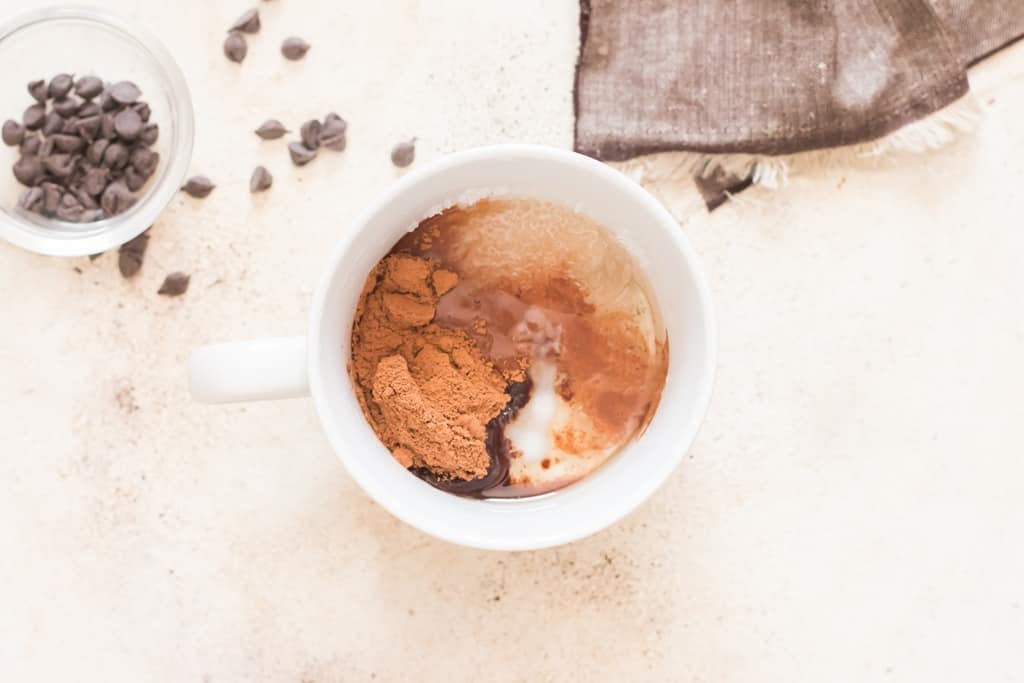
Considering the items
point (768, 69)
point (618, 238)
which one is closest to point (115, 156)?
point (618, 238)

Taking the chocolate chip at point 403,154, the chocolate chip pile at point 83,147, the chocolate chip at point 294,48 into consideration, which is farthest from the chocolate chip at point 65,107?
the chocolate chip at point 403,154

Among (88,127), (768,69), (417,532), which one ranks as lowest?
(417,532)

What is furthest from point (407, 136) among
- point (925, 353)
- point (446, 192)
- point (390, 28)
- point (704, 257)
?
point (925, 353)

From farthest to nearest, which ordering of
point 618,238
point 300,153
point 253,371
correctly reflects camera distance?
1. point 300,153
2. point 618,238
3. point 253,371

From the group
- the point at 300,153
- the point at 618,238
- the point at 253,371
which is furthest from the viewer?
the point at 300,153

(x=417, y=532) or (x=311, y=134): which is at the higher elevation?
(x=311, y=134)

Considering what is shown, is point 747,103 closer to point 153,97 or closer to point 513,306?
point 513,306

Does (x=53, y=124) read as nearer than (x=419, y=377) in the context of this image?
No

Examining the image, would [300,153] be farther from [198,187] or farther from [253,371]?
[253,371]
